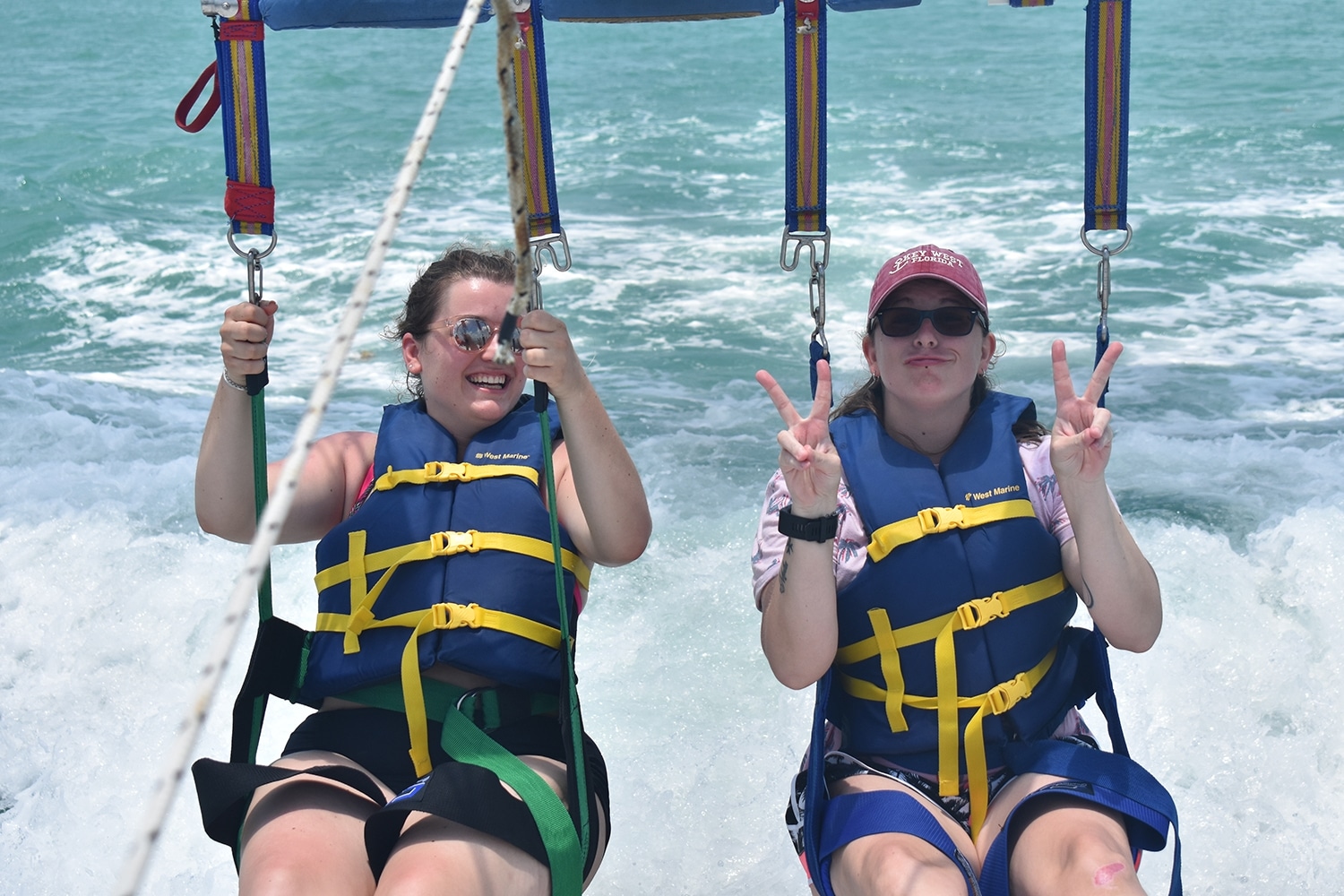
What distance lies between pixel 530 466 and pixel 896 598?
0.74 meters

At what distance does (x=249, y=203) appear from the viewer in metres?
2.43

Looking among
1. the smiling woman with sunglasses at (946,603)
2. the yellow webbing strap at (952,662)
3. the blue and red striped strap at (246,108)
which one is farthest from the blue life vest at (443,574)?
the yellow webbing strap at (952,662)

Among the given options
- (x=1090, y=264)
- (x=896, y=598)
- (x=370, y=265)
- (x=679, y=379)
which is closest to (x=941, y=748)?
(x=896, y=598)

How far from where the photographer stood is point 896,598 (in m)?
2.21

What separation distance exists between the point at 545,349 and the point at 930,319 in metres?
0.68

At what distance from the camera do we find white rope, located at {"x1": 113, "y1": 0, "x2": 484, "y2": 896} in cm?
105

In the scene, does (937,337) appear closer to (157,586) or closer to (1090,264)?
(157,586)

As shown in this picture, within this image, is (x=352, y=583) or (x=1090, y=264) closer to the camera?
(x=352, y=583)

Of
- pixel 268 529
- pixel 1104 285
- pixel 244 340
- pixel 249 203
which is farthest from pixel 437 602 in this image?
pixel 1104 285

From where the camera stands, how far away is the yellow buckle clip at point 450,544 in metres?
2.31

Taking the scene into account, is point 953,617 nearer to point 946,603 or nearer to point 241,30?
point 946,603

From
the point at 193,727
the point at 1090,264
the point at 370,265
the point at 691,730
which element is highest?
the point at 370,265

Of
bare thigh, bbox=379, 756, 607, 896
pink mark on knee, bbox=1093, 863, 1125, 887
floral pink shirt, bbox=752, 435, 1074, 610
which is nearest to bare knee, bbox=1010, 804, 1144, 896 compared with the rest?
pink mark on knee, bbox=1093, 863, 1125, 887

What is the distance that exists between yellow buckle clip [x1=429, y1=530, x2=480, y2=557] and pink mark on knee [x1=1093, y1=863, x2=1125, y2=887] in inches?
46.6
